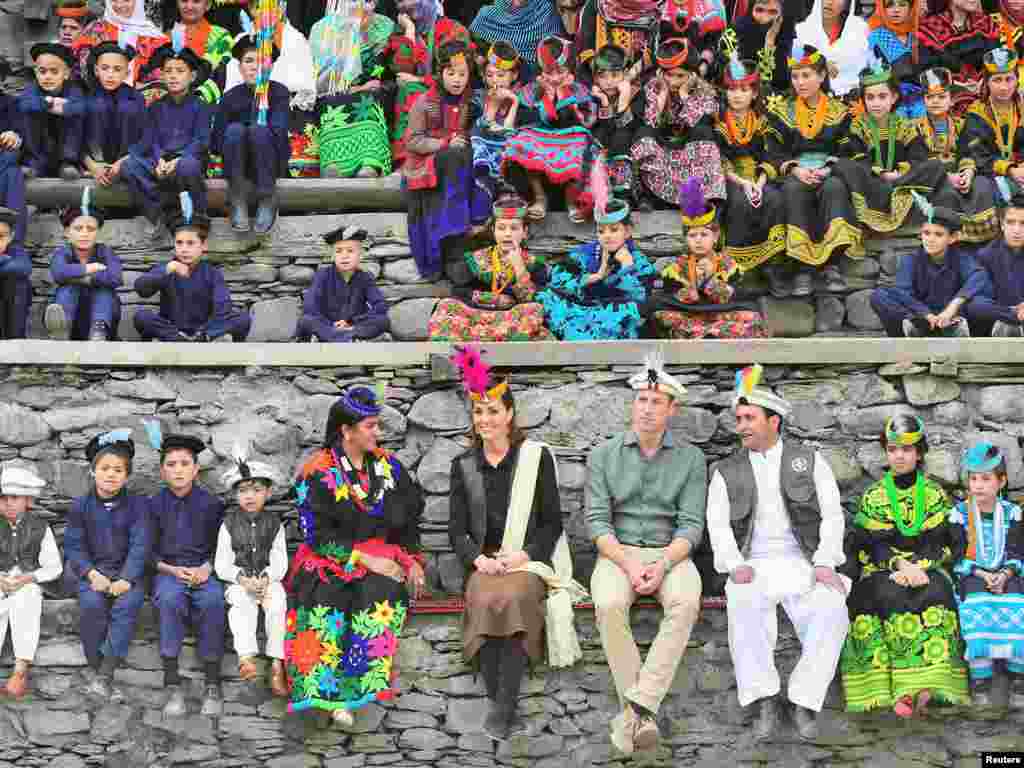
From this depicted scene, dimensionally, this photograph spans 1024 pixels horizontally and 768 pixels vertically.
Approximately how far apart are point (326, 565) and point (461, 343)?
140 cm

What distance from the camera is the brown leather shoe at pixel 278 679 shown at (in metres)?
8.83

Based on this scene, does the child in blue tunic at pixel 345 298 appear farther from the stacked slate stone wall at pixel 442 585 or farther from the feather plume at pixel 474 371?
the feather plume at pixel 474 371

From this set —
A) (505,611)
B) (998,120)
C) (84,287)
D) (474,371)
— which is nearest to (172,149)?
(84,287)

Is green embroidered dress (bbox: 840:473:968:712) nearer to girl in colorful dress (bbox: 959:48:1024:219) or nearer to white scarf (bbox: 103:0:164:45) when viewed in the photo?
girl in colorful dress (bbox: 959:48:1024:219)

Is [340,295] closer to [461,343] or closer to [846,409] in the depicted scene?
[461,343]

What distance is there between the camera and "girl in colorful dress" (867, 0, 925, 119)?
1178cm

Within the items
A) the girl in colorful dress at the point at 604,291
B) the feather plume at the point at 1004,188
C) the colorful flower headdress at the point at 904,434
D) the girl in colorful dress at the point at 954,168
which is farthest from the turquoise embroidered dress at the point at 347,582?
the feather plume at the point at 1004,188

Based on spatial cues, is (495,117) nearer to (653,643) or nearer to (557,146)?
(557,146)

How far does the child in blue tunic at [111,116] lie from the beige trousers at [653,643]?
401 centimetres

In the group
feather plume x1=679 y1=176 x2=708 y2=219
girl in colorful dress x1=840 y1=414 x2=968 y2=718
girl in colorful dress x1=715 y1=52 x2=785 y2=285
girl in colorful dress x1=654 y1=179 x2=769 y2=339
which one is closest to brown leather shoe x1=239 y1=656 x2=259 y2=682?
girl in colorful dress x1=840 y1=414 x2=968 y2=718

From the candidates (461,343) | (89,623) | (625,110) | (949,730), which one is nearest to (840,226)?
(625,110)

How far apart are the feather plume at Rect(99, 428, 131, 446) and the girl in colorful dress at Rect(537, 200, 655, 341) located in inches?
86.1

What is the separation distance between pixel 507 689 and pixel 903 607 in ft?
5.79

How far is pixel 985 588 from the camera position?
8.79 m
